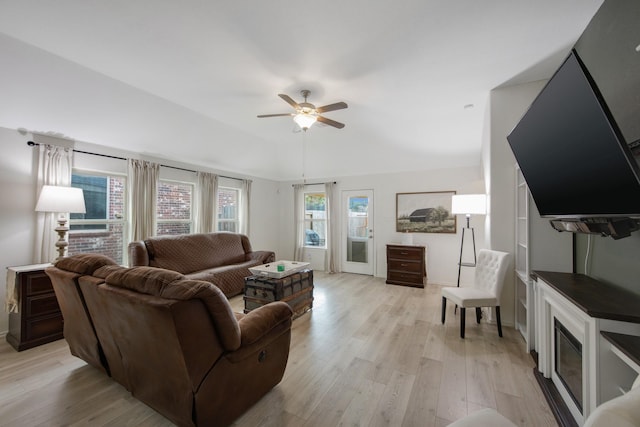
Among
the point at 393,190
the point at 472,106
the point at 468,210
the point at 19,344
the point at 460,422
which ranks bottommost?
the point at 19,344

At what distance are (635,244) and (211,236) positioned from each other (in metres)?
4.77

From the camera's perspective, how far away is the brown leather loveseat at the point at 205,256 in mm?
3516

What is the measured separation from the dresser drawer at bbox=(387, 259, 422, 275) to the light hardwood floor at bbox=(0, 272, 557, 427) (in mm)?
1659

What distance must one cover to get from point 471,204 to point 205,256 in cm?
411

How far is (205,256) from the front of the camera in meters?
4.11

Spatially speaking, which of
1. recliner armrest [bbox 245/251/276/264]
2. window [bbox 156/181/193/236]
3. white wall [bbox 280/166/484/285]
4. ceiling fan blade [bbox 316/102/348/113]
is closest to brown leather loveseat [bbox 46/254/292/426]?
ceiling fan blade [bbox 316/102/348/113]

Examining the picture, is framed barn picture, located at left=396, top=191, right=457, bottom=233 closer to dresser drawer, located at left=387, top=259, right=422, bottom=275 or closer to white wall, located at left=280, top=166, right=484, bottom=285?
white wall, located at left=280, top=166, right=484, bottom=285

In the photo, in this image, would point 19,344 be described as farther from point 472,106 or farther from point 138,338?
point 472,106

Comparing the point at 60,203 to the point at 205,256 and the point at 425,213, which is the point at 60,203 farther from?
the point at 425,213

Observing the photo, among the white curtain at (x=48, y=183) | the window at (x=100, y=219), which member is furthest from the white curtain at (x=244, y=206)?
the white curtain at (x=48, y=183)

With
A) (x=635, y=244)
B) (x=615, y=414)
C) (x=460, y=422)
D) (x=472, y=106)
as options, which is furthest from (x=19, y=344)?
(x=472, y=106)

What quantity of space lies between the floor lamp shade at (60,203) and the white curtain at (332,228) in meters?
4.22

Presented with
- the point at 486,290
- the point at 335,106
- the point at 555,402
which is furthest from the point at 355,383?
the point at 335,106

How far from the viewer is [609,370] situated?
1.20 metres
